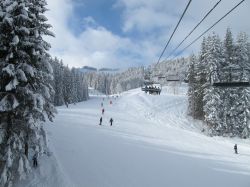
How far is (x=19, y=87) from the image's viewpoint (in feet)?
46.6

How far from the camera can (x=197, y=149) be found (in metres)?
31.8

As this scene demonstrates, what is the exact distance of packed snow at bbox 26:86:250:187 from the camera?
20109mm

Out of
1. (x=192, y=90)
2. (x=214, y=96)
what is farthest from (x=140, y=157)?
(x=192, y=90)

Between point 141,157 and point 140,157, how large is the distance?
3.8 inches

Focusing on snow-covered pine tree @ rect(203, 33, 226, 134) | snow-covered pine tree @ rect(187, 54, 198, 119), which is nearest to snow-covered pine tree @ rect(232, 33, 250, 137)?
snow-covered pine tree @ rect(203, 33, 226, 134)

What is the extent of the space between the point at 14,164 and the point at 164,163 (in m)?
13.7

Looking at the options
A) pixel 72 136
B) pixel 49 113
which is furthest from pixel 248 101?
pixel 49 113

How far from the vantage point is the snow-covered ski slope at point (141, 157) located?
66.4 feet

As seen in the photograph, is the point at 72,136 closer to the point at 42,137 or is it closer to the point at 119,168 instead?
the point at 119,168

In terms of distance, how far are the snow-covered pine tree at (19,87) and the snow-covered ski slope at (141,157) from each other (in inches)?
137

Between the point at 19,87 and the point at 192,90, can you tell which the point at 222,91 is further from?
the point at 19,87

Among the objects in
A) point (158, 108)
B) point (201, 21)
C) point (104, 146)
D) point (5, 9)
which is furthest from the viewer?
point (158, 108)

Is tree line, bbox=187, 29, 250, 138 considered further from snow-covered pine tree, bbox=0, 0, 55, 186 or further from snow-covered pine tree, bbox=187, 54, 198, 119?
snow-covered pine tree, bbox=0, 0, 55, 186

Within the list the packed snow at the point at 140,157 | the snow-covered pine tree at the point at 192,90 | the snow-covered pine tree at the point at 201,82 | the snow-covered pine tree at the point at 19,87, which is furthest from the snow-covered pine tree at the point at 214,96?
the snow-covered pine tree at the point at 19,87
